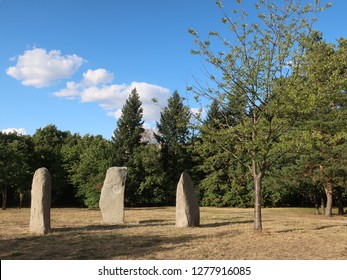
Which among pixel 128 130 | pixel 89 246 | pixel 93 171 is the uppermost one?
pixel 128 130

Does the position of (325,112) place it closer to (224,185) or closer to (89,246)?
(89,246)

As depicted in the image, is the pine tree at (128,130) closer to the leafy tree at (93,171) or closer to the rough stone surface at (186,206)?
the leafy tree at (93,171)

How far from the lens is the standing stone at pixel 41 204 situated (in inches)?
487

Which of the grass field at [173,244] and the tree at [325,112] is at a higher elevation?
the tree at [325,112]

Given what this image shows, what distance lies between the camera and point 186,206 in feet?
47.3

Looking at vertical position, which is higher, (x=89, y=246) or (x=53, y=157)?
(x=53, y=157)

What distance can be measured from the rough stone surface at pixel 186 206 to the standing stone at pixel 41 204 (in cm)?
484

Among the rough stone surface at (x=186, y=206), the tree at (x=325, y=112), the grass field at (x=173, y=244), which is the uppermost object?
the tree at (x=325, y=112)

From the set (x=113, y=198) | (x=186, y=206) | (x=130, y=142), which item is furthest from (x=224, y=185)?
(x=186, y=206)

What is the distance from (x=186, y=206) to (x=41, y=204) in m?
5.31

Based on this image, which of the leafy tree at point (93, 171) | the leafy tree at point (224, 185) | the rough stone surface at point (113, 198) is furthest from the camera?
the leafy tree at point (224, 185)

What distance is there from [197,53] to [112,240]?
290 inches

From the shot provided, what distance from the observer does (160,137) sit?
143 feet

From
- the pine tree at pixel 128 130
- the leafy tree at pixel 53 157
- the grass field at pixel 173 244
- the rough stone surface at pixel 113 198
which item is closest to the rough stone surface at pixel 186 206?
the grass field at pixel 173 244
